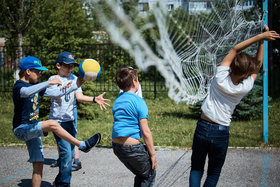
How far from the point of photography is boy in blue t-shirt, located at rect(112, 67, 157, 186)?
10.1ft

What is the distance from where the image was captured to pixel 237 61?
118 inches

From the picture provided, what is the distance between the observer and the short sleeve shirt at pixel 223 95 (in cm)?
304

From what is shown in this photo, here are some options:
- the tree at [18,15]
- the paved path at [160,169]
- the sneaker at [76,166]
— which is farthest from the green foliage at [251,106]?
the tree at [18,15]

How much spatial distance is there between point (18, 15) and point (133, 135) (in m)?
11.8

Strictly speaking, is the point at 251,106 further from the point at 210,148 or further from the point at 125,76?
the point at 125,76

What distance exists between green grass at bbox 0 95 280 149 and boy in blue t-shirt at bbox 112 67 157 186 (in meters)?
3.11

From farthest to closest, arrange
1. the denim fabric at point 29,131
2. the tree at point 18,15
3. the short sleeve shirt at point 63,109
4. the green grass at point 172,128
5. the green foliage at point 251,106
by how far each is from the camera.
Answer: the tree at point 18,15
the green foliage at point 251,106
the green grass at point 172,128
the short sleeve shirt at point 63,109
the denim fabric at point 29,131

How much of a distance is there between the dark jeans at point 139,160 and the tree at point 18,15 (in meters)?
11.3

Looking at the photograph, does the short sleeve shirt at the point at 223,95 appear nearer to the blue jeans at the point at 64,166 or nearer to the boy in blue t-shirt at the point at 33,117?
the boy in blue t-shirt at the point at 33,117

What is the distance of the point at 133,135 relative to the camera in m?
3.12

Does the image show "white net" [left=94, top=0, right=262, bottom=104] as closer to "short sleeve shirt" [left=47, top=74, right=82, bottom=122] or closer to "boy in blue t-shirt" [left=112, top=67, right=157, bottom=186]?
"short sleeve shirt" [left=47, top=74, right=82, bottom=122]

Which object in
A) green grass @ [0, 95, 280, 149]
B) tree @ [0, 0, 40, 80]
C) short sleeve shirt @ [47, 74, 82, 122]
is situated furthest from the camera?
tree @ [0, 0, 40, 80]

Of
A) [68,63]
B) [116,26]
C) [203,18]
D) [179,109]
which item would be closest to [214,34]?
[203,18]

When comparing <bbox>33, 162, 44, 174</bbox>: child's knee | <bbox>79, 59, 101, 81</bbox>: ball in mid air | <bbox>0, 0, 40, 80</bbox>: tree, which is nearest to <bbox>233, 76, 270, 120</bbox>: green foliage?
<bbox>79, 59, 101, 81</bbox>: ball in mid air
